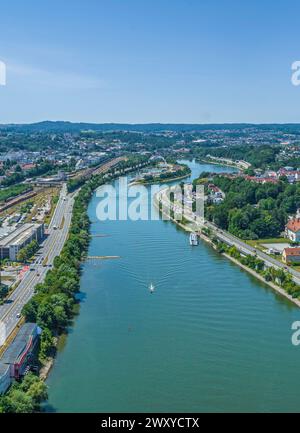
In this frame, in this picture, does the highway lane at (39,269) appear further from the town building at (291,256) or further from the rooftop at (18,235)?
the town building at (291,256)

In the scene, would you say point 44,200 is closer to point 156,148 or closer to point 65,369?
point 65,369

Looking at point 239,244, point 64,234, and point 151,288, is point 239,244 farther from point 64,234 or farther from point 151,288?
point 64,234

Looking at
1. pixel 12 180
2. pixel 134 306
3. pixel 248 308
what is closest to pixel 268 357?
pixel 248 308

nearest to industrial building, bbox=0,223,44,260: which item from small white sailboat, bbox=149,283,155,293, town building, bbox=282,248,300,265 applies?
small white sailboat, bbox=149,283,155,293

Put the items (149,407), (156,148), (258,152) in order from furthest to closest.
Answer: (156,148)
(258,152)
(149,407)

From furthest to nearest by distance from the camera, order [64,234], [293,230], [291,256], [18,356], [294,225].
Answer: [64,234], [294,225], [293,230], [291,256], [18,356]

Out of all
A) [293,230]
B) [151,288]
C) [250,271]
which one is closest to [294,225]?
[293,230]
